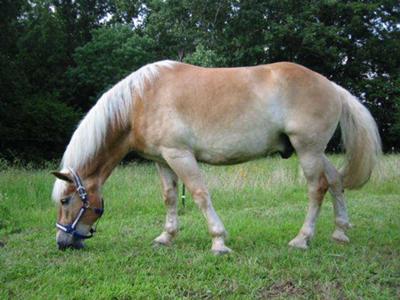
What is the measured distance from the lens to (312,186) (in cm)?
475

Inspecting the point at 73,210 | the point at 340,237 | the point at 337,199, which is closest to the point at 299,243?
the point at 340,237

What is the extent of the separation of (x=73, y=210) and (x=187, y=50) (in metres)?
22.1

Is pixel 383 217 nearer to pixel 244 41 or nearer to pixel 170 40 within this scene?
pixel 244 41

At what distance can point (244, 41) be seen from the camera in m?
22.9

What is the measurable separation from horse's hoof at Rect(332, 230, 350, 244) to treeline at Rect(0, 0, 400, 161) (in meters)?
16.5

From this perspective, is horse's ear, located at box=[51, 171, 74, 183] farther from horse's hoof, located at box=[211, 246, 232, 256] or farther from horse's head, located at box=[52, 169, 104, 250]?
horse's hoof, located at box=[211, 246, 232, 256]

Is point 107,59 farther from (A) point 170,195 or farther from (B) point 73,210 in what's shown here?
(B) point 73,210

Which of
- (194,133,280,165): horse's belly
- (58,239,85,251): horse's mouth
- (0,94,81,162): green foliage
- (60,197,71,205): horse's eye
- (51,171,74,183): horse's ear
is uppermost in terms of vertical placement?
(194,133,280,165): horse's belly

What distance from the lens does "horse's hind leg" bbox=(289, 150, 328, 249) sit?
15.3 feet

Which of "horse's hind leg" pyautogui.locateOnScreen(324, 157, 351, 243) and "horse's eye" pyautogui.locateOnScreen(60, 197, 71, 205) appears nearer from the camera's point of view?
"horse's eye" pyautogui.locateOnScreen(60, 197, 71, 205)

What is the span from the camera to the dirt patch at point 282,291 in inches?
127

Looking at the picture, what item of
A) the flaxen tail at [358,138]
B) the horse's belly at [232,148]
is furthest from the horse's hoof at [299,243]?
the flaxen tail at [358,138]

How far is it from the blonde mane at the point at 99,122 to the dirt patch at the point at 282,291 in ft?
7.56

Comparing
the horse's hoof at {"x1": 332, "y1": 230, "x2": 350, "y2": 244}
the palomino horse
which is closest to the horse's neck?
the palomino horse
